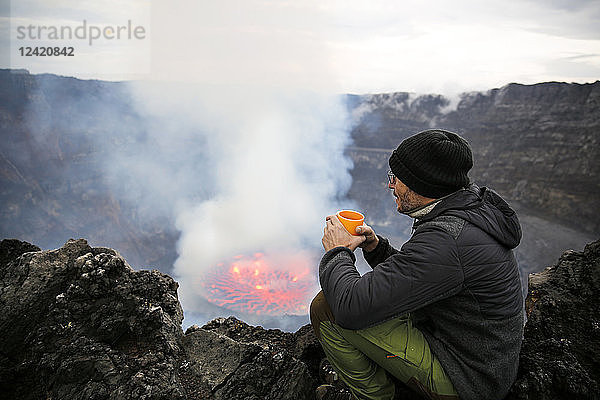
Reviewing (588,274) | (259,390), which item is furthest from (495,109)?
(259,390)

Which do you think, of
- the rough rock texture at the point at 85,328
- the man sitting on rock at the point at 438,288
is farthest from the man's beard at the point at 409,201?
the rough rock texture at the point at 85,328

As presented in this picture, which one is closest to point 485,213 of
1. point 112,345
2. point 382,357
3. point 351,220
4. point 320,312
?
point 351,220

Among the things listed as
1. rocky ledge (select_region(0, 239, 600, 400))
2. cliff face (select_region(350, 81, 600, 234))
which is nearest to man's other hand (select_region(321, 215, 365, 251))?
rocky ledge (select_region(0, 239, 600, 400))

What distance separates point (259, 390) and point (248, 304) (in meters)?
21.8

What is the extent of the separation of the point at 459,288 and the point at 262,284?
79.9ft

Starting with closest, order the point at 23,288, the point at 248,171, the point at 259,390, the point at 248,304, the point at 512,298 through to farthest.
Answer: the point at 512,298 → the point at 259,390 → the point at 23,288 → the point at 248,304 → the point at 248,171

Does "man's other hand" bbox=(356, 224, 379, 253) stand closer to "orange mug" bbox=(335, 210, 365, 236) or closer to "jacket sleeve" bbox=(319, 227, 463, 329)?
"orange mug" bbox=(335, 210, 365, 236)

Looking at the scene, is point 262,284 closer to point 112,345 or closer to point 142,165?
point 142,165

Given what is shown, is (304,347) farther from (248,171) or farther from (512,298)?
(248,171)

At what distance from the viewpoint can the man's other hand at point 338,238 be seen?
1998 millimetres

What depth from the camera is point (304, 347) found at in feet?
9.69

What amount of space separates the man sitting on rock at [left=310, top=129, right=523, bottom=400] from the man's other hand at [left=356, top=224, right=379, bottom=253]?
0.38 ft

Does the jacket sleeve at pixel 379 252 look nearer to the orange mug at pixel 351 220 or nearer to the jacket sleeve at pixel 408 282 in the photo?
the orange mug at pixel 351 220

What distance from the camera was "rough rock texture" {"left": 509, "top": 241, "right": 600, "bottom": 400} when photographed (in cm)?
200
